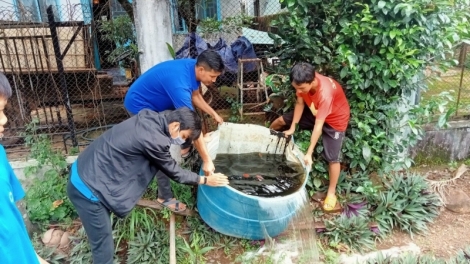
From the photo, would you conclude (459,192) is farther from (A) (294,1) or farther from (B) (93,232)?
(B) (93,232)

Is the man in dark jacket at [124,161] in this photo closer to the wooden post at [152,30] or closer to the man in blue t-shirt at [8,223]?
the man in blue t-shirt at [8,223]

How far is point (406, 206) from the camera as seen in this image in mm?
3738

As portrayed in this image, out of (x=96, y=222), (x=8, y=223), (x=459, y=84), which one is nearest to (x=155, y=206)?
(x=96, y=222)

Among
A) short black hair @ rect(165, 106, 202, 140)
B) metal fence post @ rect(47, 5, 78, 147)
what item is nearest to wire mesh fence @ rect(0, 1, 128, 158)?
metal fence post @ rect(47, 5, 78, 147)

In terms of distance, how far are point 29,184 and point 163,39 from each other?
2.16 meters

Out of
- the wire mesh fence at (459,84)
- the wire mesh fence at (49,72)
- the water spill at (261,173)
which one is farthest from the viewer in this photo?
the wire mesh fence at (459,84)

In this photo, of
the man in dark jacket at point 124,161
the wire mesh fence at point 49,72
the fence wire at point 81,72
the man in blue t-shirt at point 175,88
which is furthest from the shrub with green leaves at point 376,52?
the wire mesh fence at point 49,72

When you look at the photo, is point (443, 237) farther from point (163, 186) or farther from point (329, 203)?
point (163, 186)

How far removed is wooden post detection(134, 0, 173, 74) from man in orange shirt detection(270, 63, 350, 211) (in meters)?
1.49

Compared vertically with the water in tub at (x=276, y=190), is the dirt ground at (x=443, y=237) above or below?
below

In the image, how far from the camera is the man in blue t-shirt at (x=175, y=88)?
305 cm

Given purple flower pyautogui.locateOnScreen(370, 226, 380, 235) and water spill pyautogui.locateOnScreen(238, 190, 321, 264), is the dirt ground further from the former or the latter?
water spill pyautogui.locateOnScreen(238, 190, 321, 264)

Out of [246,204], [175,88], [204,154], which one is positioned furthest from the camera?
[175,88]

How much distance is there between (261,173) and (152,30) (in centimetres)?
194
